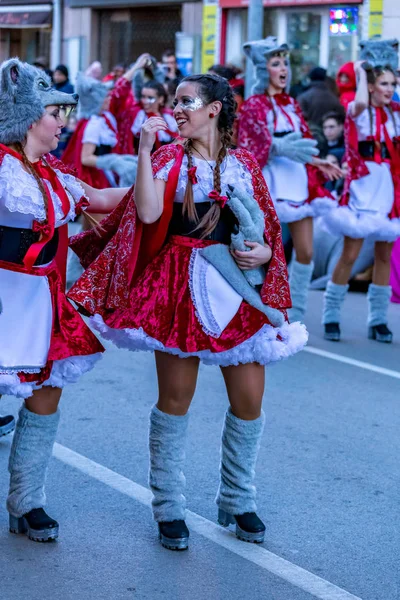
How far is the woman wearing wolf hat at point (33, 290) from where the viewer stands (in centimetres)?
438

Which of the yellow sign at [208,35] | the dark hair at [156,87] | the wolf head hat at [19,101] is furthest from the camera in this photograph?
the yellow sign at [208,35]

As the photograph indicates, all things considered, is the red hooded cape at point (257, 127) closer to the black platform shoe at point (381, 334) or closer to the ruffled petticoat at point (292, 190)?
the ruffled petticoat at point (292, 190)

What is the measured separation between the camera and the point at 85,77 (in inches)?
404

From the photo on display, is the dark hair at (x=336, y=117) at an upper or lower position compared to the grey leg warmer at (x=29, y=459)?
upper

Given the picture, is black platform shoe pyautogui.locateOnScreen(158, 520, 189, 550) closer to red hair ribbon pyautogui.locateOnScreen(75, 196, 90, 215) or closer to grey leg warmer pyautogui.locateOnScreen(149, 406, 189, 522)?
grey leg warmer pyautogui.locateOnScreen(149, 406, 189, 522)

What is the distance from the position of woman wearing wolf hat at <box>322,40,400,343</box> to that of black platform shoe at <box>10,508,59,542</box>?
15.5ft

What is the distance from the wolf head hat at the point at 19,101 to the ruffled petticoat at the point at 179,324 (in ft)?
2.28

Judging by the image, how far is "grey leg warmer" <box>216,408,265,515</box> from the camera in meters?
4.58

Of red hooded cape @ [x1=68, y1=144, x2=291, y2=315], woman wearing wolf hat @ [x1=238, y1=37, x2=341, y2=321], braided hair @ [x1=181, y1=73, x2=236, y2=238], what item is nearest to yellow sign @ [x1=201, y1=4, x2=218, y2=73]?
woman wearing wolf hat @ [x1=238, y1=37, x2=341, y2=321]

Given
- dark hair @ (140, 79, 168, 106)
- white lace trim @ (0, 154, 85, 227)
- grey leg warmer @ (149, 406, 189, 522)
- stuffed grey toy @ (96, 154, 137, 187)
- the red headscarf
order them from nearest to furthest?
1. white lace trim @ (0, 154, 85, 227)
2. grey leg warmer @ (149, 406, 189, 522)
3. the red headscarf
4. stuffed grey toy @ (96, 154, 137, 187)
5. dark hair @ (140, 79, 168, 106)

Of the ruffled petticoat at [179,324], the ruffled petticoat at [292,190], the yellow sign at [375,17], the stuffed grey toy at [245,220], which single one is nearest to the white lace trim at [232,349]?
the ruffled petticoat at [179,324]

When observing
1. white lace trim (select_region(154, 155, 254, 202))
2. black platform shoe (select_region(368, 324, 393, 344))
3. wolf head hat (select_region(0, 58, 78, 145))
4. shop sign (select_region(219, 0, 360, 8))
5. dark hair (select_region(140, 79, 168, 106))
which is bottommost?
black platform shoe (select_region(368, 324, 393, 344))

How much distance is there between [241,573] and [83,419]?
2330mm

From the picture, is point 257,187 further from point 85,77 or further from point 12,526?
point 85,77
